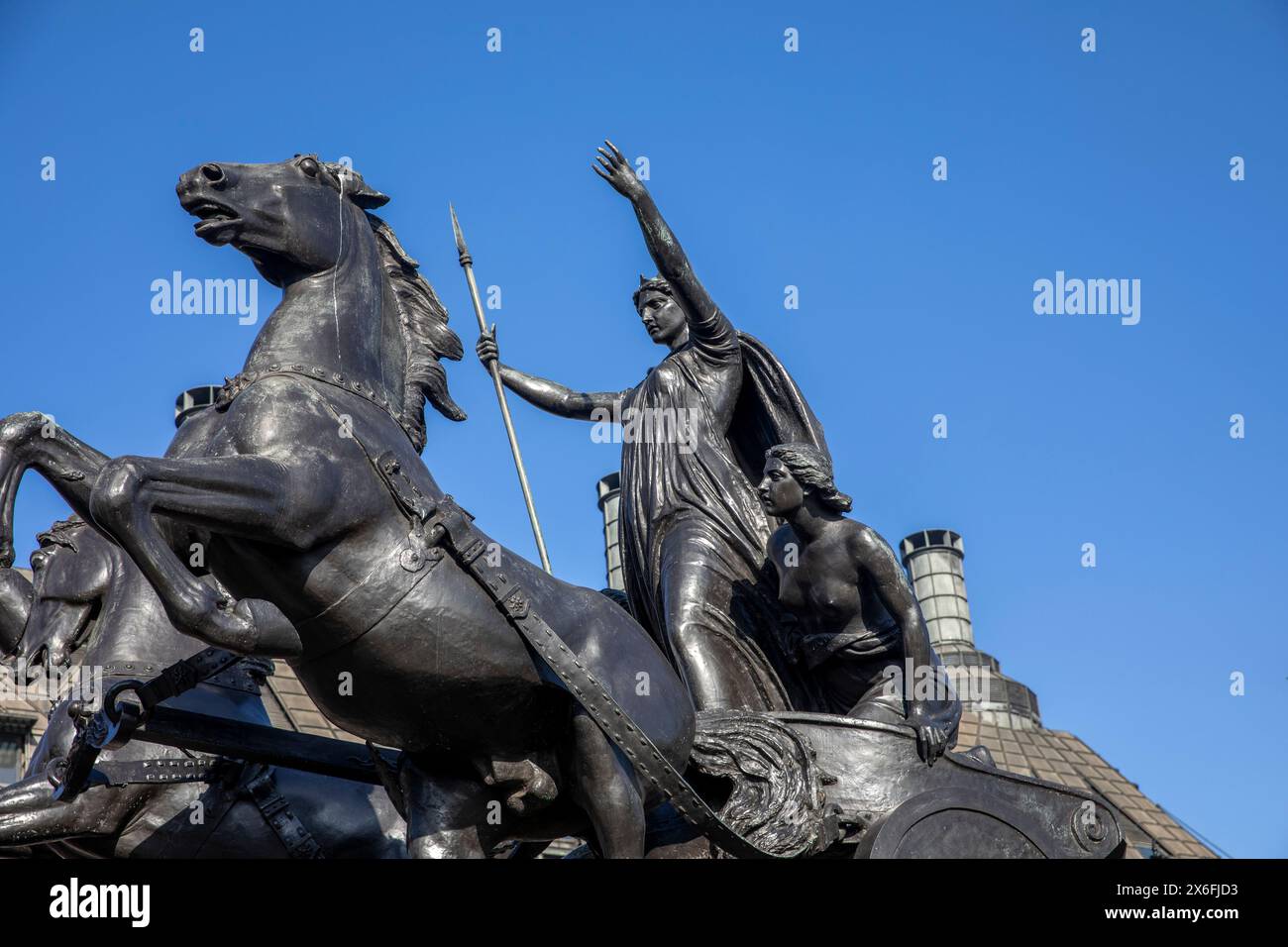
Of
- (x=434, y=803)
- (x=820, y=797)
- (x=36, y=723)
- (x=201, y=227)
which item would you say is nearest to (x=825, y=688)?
(x=820, y=797)

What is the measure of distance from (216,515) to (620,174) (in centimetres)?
322

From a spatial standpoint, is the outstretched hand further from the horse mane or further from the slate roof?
the slate roof

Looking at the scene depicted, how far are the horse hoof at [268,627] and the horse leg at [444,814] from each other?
3.28 feet

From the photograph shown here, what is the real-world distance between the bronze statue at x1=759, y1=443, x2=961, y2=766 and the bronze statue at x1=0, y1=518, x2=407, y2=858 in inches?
78.9

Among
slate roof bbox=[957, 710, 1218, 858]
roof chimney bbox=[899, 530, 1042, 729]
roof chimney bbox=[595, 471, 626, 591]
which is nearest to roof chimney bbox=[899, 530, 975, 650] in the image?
roof chimney bbox=[899, 530, 1042, 729]

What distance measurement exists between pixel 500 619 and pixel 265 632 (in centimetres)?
93

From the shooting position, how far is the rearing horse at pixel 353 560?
6242 mm

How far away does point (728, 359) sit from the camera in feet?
30.5

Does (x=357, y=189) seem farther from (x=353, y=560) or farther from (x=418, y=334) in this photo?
(x=353, y=560)

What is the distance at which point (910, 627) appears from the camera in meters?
8.15

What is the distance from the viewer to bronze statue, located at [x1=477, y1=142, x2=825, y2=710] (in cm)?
858

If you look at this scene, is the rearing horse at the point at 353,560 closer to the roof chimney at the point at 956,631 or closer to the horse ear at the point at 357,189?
the horse ear at the point at 357,189

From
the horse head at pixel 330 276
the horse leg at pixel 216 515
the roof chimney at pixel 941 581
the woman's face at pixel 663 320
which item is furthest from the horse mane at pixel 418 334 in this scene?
the roof chimney at pixel 941 581
